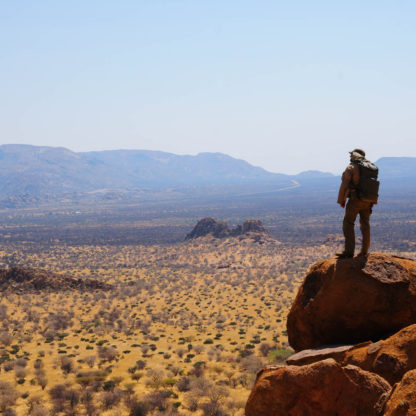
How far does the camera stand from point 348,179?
392 inches

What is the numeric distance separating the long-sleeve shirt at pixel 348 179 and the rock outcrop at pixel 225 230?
77631 mm

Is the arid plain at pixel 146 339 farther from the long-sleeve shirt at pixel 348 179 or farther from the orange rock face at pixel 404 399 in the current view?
the orange rock face at pixel 404 399

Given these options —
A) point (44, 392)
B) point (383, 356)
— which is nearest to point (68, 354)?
point (44, 392)

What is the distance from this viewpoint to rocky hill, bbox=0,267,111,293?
148 ft

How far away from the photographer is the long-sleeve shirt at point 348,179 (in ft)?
32.6

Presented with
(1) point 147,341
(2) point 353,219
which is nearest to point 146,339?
(1) point 147,341

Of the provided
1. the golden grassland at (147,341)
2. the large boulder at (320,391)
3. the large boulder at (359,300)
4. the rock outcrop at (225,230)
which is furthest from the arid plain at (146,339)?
the rock outcrop at (225,230)

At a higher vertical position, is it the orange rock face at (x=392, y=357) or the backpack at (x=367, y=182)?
the backpack at (x=367, y=182)

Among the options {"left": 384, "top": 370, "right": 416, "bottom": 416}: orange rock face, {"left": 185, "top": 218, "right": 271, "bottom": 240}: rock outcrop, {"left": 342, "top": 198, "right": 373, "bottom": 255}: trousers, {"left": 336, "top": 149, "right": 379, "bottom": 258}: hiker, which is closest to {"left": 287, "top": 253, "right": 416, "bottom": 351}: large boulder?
{"left": 342, "top": 198, "right": 373, "bottom": 255}: trousers

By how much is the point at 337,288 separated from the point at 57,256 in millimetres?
81621

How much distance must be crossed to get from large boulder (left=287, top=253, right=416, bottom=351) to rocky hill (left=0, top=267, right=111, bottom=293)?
3933 centimetres

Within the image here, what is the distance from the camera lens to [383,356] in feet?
23.9

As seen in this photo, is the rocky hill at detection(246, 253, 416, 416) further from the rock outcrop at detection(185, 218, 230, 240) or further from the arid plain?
the rock outcrop at detection(185, 218, 230, 240)

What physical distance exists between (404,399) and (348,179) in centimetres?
557
